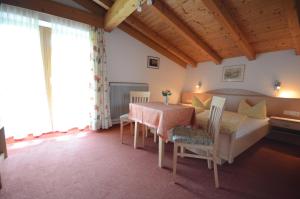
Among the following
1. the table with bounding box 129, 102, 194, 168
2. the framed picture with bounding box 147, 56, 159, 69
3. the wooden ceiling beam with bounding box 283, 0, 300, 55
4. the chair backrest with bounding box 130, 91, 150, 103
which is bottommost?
the table with bounding box 129, 102, 194, 168

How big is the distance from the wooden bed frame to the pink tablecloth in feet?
2.03

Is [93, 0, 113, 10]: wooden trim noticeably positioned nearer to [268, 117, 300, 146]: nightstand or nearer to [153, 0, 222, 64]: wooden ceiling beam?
[153, 0, 222, 64]: wooden ceiling beam

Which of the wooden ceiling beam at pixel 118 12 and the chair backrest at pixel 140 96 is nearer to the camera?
the wooden ceiling beam at pixel 118 12

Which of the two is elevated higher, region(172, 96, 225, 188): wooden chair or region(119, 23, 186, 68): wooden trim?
region(119, 23, 186, 68): wooden trim

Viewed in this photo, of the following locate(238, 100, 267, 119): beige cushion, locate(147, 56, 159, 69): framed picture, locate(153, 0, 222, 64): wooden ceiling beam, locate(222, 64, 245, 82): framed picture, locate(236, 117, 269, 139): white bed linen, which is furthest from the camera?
locate(147, 56, 159, 69): framed picture

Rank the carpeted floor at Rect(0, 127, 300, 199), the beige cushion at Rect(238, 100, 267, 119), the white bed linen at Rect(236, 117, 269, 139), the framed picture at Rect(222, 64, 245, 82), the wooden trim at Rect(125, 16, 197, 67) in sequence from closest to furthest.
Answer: the carpeted floor at Rect(0, 127, 300, 199)
the white bed linen at Rect(236, 117, 269, 139)
the beige cushion at Rect(238, 100, 267, 119)
the wooden trim at Rect(125, 16, 197, 67)
the framed picture at Rect(222, 64, 245, 82)

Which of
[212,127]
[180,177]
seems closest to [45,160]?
[180,177]

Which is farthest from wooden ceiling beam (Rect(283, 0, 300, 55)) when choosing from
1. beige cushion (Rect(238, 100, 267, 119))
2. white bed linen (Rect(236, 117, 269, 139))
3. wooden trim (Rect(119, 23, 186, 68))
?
wooden trim (Rect(119, 23, 186, 68))

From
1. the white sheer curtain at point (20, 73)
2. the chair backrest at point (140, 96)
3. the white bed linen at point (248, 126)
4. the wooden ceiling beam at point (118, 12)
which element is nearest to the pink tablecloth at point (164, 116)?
the chair backrest at point (140, 96)

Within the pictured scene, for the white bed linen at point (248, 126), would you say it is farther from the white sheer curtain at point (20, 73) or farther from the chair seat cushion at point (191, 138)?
the white sheer curtain at point (20, 73)

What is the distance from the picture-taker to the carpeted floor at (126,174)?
1545 mm

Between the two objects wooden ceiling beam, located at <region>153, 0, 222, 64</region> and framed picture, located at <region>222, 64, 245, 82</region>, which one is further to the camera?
framed picture, located at <region>222, 64, 245, 82</region>

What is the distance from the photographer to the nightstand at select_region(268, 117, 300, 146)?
9.23 ft

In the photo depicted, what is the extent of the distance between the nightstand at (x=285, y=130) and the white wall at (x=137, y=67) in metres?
2.86
